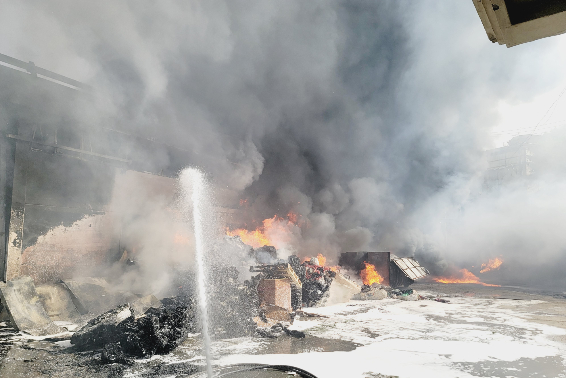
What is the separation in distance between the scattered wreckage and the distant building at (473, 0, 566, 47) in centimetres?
588

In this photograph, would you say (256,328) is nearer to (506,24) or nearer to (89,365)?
(89,365)

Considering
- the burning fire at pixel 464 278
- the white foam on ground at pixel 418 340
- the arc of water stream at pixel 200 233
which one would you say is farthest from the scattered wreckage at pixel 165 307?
the burning fire at pixel 464 278

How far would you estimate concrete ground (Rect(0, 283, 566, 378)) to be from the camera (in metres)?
4.62

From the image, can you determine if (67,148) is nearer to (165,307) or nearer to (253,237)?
(165,307)

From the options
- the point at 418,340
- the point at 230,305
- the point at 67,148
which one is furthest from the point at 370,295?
the point at 67,148

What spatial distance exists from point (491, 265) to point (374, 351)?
2138cm

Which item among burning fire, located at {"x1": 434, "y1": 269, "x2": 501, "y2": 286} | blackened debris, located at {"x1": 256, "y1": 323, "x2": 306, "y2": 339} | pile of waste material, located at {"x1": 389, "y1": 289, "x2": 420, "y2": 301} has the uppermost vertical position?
blackened debris, located at {"x1": 256, "y1": 323, "x2": 306, "y2": 339}

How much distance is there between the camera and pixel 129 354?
17.4 feet

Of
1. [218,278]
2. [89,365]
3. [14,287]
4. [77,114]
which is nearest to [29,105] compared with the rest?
[77,114]

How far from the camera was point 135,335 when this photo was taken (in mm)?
5426

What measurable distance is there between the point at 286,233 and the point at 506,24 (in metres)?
18.8

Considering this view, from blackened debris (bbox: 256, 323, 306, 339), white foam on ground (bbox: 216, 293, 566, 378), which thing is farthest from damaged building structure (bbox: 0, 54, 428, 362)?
white foam on ground (bbox: 216, 293, 566, 378)

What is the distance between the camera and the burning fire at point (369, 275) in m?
16.1

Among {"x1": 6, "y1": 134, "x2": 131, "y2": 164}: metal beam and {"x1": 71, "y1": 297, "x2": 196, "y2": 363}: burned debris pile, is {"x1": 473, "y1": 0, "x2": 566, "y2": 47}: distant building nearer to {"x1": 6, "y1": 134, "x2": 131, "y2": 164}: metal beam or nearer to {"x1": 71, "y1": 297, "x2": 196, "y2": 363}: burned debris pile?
{"x1": 71, "y1": 297, "x2": 196, "y2": 363}: burned debris pile
